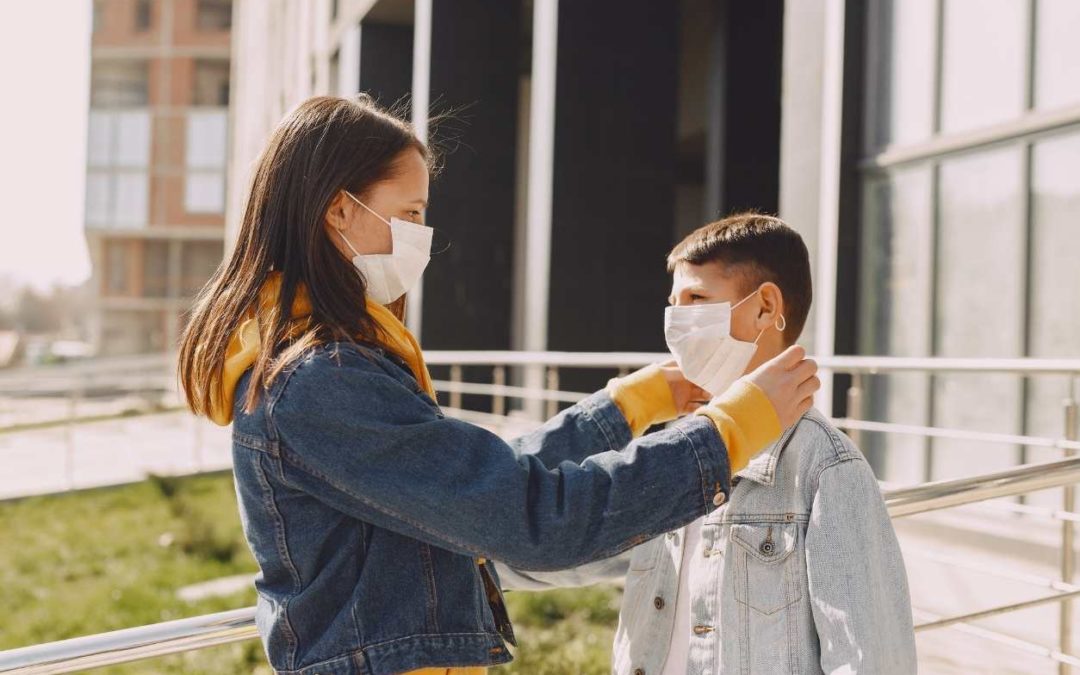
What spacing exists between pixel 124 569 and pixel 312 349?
6942 mm

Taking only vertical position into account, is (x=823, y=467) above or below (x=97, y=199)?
below

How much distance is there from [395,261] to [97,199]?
4792 centimetres

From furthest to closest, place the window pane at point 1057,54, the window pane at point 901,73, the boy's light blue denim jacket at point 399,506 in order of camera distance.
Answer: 1. the window pane at point 901,73
2. the window pane at point 1057,54
3. the boy's light blue denim jacket at point 399,506

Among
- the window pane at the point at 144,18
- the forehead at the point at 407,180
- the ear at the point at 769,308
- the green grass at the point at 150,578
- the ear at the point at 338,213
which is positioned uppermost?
the window pane at the point at 144,18

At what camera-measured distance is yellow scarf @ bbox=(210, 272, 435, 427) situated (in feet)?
4.71

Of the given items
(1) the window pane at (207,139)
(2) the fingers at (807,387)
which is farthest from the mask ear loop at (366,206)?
(1) the window pane at (207,139)

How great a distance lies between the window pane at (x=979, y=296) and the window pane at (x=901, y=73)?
0.47 metres

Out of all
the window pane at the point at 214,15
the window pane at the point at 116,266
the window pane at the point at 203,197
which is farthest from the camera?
the window pane at the point at 116,266

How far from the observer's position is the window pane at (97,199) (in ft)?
147

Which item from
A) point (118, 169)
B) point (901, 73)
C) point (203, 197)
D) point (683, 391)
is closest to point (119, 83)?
point (118, 169)

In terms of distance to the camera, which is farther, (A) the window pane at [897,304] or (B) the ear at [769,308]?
(A) the window pane at [897,304]

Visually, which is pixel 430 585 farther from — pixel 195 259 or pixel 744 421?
pixel 195 259

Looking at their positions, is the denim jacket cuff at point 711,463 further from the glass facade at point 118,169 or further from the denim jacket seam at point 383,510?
the glass facade at point 118,169

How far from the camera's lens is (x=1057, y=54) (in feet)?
20.2
